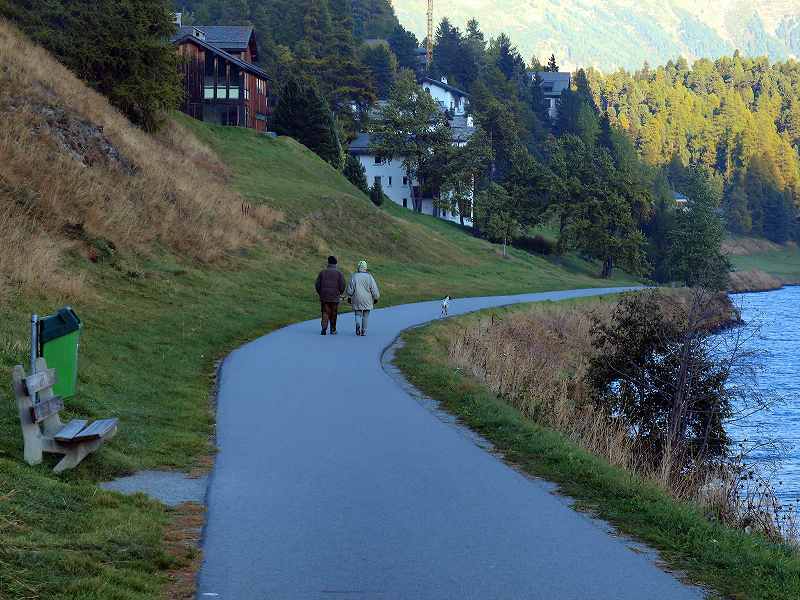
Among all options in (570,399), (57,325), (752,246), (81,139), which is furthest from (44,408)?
(752,246)

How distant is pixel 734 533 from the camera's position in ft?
29.1

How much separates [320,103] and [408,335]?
54079 mm

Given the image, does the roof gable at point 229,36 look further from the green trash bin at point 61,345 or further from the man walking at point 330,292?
the green trash bin at point 61,345

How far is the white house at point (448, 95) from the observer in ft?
402

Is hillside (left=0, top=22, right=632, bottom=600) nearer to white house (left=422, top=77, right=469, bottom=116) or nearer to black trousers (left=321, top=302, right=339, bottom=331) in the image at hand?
black trousers (left=321, top=302, right=339, bottom=331)

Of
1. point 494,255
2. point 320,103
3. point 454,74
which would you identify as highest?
point 454,74

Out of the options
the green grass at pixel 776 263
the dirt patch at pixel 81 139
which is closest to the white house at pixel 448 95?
the green grass at pixel 776 263

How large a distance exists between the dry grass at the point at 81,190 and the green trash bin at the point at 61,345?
8241 mm

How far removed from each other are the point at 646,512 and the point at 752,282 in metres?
89.8

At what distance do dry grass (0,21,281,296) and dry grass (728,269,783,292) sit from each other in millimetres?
56567

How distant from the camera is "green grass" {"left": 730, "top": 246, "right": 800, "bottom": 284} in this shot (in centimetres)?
11764

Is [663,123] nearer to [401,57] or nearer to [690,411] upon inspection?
[401,57]

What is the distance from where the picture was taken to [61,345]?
37.5ft

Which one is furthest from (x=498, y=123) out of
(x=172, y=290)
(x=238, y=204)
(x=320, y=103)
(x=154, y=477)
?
(x=154, y=477)
